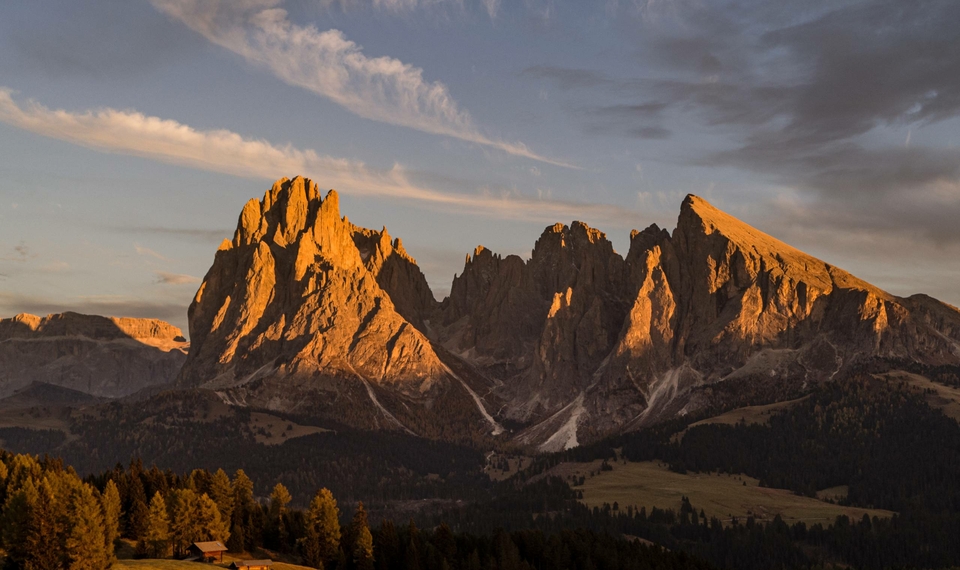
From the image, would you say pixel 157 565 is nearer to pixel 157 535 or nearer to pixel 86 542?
pixel 86 542

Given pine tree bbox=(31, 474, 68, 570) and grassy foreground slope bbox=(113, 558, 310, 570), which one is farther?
grassy foreground slope bbox=(113, 558, 310, 570)

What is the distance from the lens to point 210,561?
19912 centimetres

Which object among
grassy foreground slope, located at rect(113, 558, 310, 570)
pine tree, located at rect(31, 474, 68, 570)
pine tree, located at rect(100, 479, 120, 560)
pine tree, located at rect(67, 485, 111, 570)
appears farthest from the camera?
pine tree, located at rect(100, 479, 120, 560)

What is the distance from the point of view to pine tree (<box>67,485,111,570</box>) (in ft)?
547

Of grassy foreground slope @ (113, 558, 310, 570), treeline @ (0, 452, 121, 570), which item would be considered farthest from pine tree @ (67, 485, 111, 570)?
grassy foreground slope @ (113, 558, 310, 570)

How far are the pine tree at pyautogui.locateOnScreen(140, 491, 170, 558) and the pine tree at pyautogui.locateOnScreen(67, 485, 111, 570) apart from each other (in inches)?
894

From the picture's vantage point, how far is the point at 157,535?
197500 mm

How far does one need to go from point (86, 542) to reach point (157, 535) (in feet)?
99.3

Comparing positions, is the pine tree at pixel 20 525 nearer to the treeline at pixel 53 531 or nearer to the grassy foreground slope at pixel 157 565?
the treeline at pixel 53 531

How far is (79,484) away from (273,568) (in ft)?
110

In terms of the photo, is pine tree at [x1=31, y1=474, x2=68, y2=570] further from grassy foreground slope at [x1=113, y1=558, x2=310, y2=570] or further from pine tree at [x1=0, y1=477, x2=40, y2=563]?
grassy foreground slope at [x1=113, y1=558, x2=310, y2=570]

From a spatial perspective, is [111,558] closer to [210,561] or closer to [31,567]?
[31,567]

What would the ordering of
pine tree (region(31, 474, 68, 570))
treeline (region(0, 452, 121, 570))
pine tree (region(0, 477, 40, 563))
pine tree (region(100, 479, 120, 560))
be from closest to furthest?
treeline (region(0, 452, 121, 570)), pine tree (region(31, 474, 68, 570)), pine tree (region(0, 477, 40, 563)), pine tree (region(100, 479, 120, 560))

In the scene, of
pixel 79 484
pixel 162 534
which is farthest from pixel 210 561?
pixel 79 484
